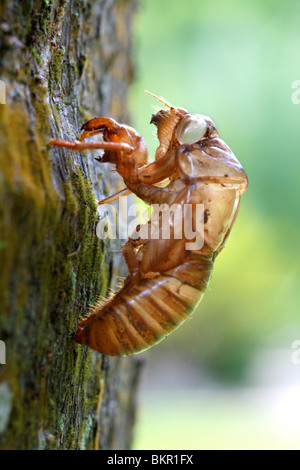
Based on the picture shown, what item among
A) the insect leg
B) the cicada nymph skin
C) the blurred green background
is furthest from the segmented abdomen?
the blurred green background

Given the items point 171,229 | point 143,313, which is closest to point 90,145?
point 171,229

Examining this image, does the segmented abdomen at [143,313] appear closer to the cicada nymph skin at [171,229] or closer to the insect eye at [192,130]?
the cicada nymph skin at [171,229]

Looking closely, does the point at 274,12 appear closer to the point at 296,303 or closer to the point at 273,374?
the point at 296,303

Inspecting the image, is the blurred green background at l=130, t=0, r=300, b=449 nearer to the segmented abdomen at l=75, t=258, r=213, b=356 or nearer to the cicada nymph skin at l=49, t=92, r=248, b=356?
the cicada nymph skin at l=49, t=92, r=248, b=356

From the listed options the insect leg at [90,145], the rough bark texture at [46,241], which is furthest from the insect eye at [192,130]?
the rough bark texture at [46,241]

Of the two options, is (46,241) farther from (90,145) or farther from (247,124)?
(247,124)
